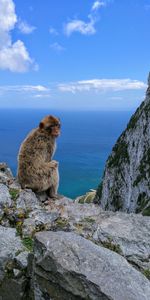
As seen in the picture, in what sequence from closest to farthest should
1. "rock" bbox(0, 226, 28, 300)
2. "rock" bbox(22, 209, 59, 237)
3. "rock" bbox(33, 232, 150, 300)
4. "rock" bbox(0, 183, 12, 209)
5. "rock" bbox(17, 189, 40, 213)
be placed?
"rock" bbox(33, 232, 150, 300), "rock" bbox(0, 226, 28, 300), "rock" bbox(22, 209, 59, 237), "rock" bbox(0, 183, 12, 209), "rock" bbox(17, 189, 40, 213)

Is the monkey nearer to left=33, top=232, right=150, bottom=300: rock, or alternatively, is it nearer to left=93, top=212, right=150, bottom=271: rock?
left=93, top=212, right=150, bottom=271: rock

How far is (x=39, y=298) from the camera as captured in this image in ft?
23.9

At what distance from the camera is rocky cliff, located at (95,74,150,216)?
4506 cm

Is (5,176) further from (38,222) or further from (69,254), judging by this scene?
(69,254)

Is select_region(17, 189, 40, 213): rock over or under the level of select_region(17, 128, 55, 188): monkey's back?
under

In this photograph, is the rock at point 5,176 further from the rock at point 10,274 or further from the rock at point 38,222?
the rock at point 10,274

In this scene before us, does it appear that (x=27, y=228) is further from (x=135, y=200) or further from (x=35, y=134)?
(x=135, y=200)

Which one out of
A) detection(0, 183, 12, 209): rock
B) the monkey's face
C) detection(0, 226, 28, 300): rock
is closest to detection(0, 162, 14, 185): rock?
detection(0, 183, 12, 209): rock

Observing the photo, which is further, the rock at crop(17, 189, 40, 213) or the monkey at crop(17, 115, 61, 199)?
the monkey at crop(17, 115, 61, 199)

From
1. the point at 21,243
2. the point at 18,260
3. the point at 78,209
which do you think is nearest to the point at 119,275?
the point at 18,260

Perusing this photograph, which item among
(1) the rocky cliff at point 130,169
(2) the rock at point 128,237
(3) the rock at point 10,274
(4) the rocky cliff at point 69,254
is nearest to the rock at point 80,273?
(4) the rocky cliff at point 69,254

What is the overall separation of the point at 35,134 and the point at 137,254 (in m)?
5.72

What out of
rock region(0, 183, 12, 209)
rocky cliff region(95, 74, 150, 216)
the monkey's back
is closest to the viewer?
rock region(0, 183, 12, 209)

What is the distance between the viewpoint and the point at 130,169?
52.3m
